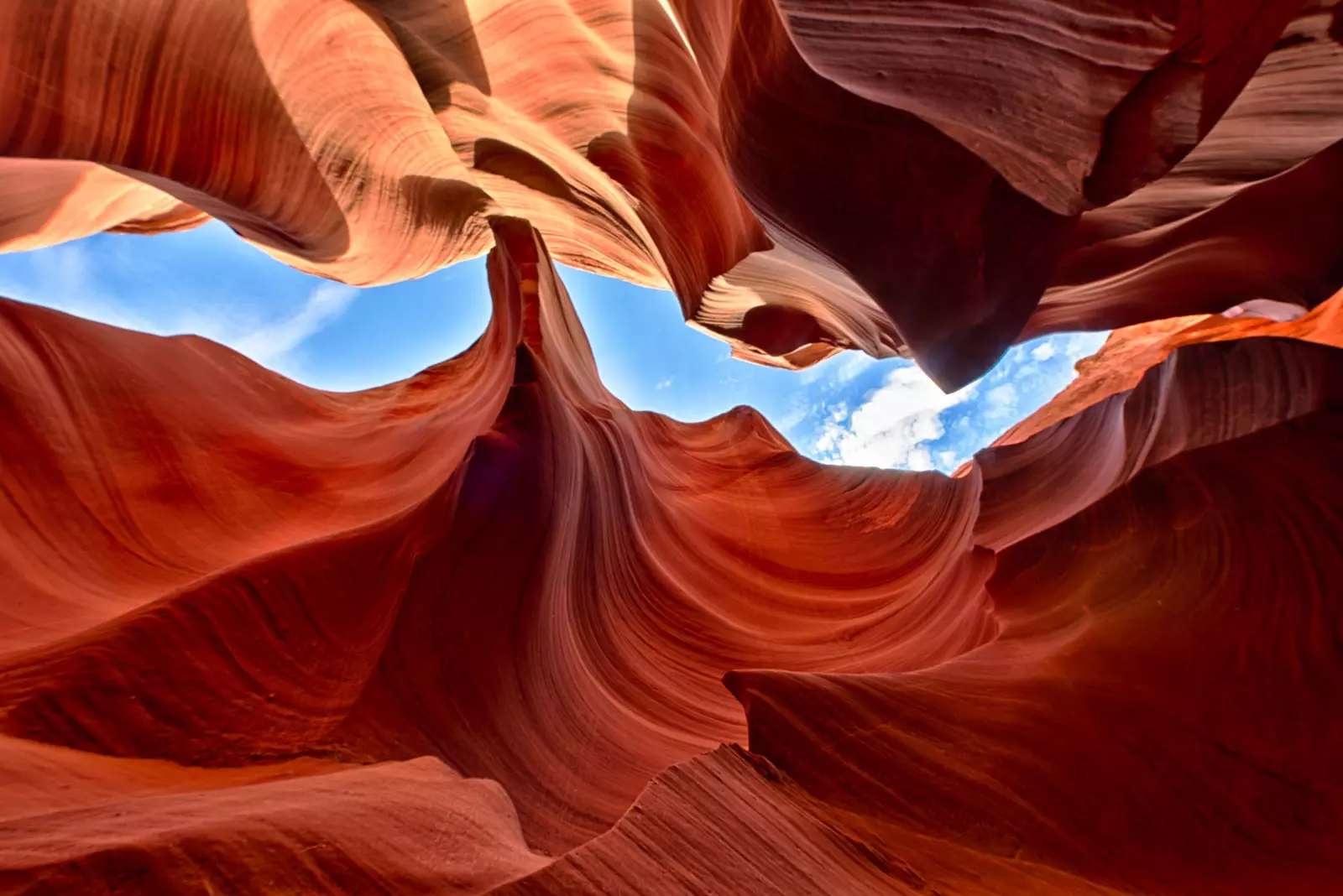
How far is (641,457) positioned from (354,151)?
12.2ft

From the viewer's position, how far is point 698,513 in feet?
21.6

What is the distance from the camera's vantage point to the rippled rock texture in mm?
2279

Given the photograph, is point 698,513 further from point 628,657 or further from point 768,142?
point 768,142

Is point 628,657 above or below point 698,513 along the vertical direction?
below

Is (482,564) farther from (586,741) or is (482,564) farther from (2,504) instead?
(2,504)

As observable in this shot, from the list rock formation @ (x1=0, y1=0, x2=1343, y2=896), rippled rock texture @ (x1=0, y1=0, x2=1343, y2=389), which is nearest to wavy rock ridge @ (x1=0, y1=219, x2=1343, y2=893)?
rock formation @ (x1=0, y1=0, x2=1343, y2=896)

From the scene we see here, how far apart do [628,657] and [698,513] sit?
8.47ft

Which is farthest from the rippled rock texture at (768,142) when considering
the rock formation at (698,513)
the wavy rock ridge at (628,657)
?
the wavy rock ridge at (628,657)

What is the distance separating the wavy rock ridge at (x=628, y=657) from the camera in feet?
5.92

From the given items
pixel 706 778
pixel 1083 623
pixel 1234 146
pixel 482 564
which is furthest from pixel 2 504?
pixel 1234 146

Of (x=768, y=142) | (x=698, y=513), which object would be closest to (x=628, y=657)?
(x=698, y=513)

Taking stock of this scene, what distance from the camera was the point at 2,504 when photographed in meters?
3.37

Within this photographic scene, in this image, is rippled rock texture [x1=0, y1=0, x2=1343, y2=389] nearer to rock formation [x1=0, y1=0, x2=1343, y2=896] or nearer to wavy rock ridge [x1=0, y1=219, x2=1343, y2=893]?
rock formation [x1=0, y1=0, x2=1343, y2=896]

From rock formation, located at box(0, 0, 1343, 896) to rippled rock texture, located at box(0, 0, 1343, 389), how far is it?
2 cm
